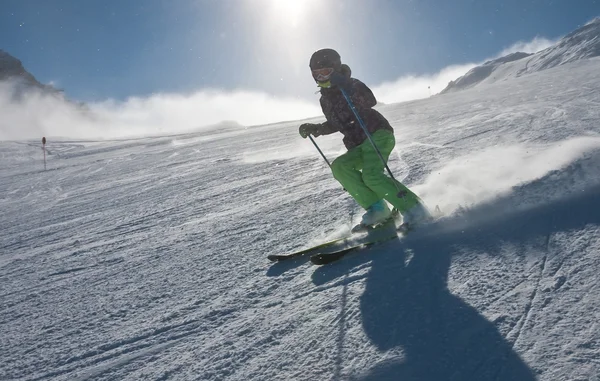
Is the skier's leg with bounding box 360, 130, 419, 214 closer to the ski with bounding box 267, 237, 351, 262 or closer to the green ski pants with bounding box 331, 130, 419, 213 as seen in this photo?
the green ski pants with bounding box 331, 130, 419, 213

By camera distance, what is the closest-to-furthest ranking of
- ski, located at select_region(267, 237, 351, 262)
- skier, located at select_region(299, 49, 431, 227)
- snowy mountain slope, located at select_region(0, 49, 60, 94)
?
ski, located at select_region(267, 237, 351, 262)
skier, located at select_region(299, 49, 431, 227)
snowy mountain slope, located at select_region(0, 49, 60, 94)

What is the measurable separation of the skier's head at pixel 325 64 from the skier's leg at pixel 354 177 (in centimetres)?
75

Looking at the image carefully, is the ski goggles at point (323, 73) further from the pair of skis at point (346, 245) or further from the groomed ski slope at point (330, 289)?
the pair of skis at point (346, 245)

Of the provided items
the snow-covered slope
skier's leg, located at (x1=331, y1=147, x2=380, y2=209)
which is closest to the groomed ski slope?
skier's leg, located at (x1=331, y1=147, x2=380, y2=209)

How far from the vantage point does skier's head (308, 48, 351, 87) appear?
3820mm

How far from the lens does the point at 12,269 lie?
4.01m

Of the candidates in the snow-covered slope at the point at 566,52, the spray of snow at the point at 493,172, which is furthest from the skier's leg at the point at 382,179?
the snow-covered slope at the point at 566,52

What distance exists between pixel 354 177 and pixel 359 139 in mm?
390

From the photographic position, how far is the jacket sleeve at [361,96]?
150 inches

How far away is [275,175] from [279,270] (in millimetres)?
4403

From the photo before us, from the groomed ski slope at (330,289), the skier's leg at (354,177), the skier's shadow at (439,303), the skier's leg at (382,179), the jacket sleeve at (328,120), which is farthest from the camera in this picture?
the jacket sleeve at (328,120)

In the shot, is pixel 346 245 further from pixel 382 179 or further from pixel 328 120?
pixel 328 120

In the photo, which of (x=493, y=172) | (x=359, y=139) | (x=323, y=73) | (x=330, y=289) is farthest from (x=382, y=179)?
(x=493, y=172)

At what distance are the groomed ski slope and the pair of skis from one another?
81mm
